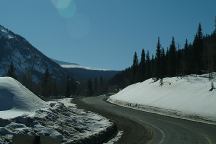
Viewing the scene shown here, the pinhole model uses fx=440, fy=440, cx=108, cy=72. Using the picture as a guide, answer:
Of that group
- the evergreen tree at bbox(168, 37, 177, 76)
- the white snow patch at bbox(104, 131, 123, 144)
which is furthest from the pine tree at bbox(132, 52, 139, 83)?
the white snow patch at bbox(104, 131, 123, 144)

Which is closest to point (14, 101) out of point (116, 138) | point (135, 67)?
point (116, 138)

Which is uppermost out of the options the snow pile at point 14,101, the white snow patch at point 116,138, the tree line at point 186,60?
the tree line at point 186,60

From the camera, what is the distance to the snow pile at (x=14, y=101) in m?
21.4

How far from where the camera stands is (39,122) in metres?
20.6

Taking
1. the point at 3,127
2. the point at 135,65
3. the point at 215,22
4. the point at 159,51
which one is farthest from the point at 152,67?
the point at 3,127

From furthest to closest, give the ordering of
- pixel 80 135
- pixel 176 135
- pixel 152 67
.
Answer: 1. pixel 152 67
2. pixel 176 135
3. pixel 80 135

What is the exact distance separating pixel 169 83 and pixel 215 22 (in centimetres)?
1640

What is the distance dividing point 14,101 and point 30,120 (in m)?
3.11

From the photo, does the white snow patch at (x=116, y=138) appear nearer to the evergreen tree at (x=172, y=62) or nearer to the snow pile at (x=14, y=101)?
the snow pile at (x=14, y=101)

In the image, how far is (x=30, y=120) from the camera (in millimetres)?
19984

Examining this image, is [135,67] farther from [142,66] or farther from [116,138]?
[116,138]

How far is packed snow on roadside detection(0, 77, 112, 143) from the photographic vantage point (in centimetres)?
1841

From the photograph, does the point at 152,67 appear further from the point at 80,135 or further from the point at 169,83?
the point at 80,135

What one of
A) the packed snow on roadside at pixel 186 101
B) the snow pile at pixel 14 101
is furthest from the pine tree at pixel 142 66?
the snow pile at pixel 14 101
